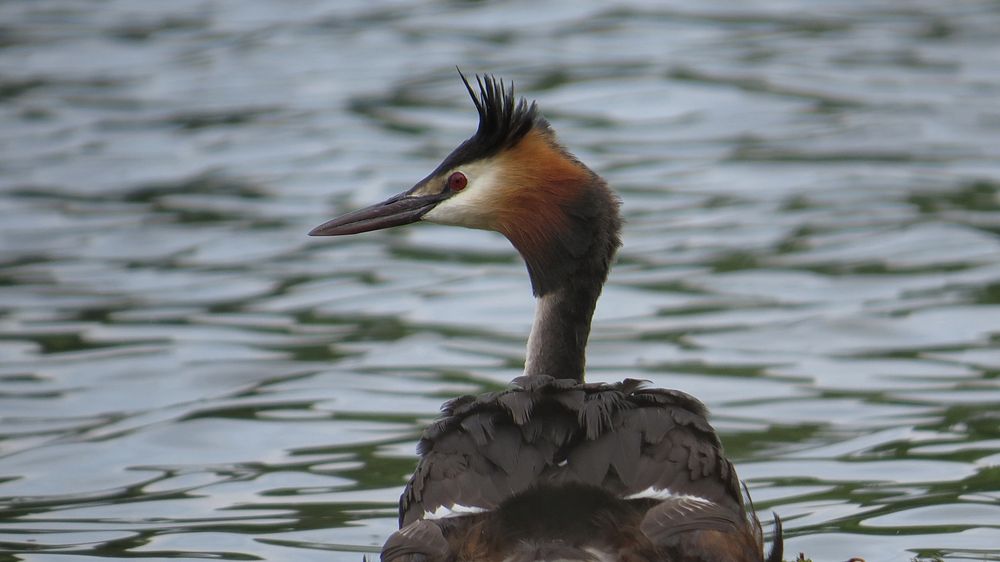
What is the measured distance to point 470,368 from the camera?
9.29 meters

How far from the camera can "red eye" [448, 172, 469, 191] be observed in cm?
632

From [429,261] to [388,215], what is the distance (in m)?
5.28

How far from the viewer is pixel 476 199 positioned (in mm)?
6297

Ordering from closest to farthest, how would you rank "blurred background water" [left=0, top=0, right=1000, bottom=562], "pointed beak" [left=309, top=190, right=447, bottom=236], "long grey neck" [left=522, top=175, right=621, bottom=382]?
"long grey neck" [left=522, top=175, right=621, bottom=382]
"pointed beak" [left=309, top=190, right=447, bottom=236]
"blurred background water" [left=0, top=0, right=1000, bottom=562]

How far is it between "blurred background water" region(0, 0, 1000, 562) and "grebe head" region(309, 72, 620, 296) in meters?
1.43

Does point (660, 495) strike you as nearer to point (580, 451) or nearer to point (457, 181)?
point (580, 451)

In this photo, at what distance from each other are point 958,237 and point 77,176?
7.26 m

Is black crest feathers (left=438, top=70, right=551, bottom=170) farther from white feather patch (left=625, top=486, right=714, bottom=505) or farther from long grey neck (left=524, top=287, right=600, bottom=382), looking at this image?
white feather patch (left=625, top=486, right=714, bottom=505)

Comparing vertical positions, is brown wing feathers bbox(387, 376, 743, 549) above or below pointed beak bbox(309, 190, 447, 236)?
below

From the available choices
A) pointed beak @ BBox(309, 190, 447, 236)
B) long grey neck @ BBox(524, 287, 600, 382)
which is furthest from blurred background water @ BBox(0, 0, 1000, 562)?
pointed beak @ BBox(309, 190, 447, 236)

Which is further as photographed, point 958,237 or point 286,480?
point 958,237

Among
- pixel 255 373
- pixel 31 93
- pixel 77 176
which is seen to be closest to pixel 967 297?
pixel 255 373

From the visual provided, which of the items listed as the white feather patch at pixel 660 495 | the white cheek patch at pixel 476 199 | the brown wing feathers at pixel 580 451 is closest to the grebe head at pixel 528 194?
the white cheek patch at pixel 476 199

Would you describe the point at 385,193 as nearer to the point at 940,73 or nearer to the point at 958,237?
the point at 958,237
